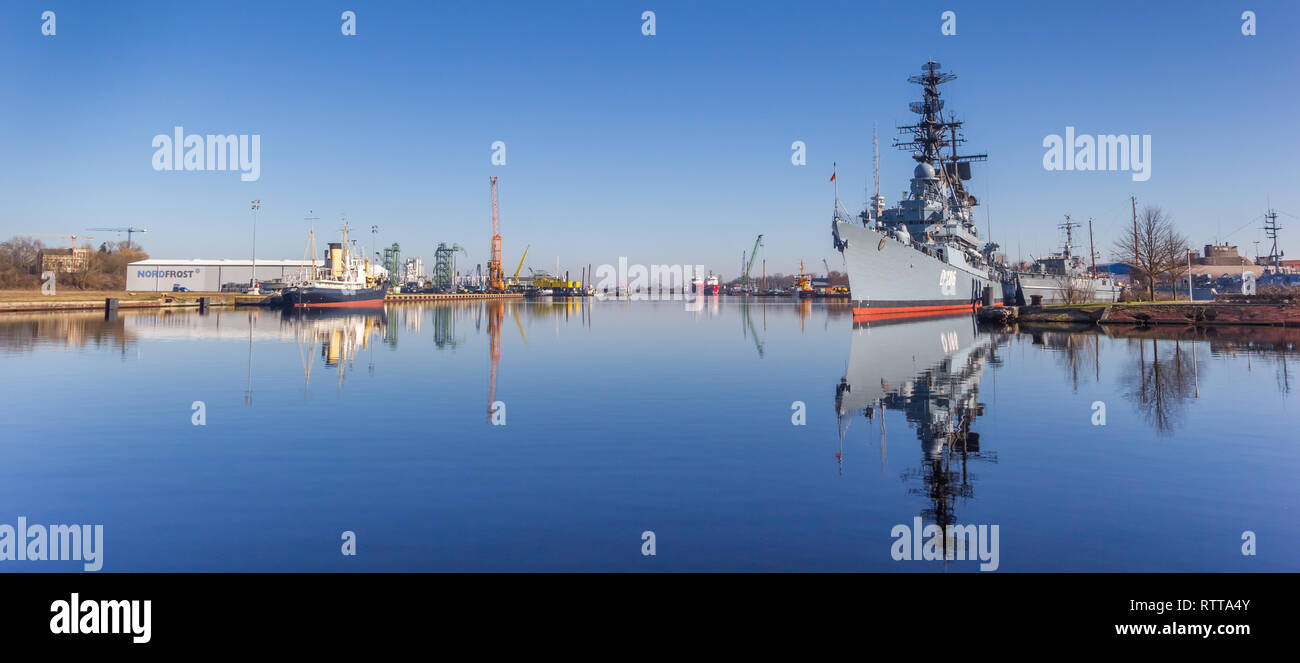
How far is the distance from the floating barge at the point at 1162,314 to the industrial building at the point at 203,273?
4709 inches

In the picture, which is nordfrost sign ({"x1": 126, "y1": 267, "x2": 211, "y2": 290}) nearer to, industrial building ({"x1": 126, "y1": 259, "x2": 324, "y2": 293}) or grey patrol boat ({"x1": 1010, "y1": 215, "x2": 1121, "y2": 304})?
industrial building ({"x1": 126, "y1": 259, "x2": 324, "y2": 293})

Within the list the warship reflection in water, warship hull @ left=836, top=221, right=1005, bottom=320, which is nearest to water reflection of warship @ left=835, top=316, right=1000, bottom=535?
the warship reflection in water

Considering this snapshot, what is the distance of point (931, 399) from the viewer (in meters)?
20.3

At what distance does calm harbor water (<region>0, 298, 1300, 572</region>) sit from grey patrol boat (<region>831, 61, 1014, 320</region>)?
1457 inches

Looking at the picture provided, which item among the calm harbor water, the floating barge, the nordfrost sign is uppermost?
the nordfrost sign

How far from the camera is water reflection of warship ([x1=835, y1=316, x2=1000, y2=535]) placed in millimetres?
11752

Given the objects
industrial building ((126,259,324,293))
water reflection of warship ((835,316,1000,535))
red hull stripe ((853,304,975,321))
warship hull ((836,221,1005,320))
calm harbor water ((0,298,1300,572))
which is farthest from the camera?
industrial building ((126,259,324,293))

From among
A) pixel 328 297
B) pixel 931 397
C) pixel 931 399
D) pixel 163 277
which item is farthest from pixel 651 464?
pixel 163 277

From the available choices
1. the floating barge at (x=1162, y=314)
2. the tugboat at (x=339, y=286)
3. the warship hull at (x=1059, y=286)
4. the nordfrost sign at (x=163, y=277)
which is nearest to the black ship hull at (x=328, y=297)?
the tugboat at (x=339, y=286)

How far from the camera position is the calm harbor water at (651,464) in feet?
27.7

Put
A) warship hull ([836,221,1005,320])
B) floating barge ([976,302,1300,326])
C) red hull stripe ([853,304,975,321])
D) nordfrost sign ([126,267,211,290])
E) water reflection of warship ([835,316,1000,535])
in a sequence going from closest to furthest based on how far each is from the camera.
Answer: water reflection of warship ([835,316,1000,535]) < floating barge ([976,302,1300,326]) < warship hull ([836,221,1005,320]) < red hull stripe ([853,304,975,321]) < nordfrost sign ([126,267,211,290])

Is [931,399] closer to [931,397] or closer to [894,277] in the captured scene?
[931,397]

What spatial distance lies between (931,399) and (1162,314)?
154 feet
